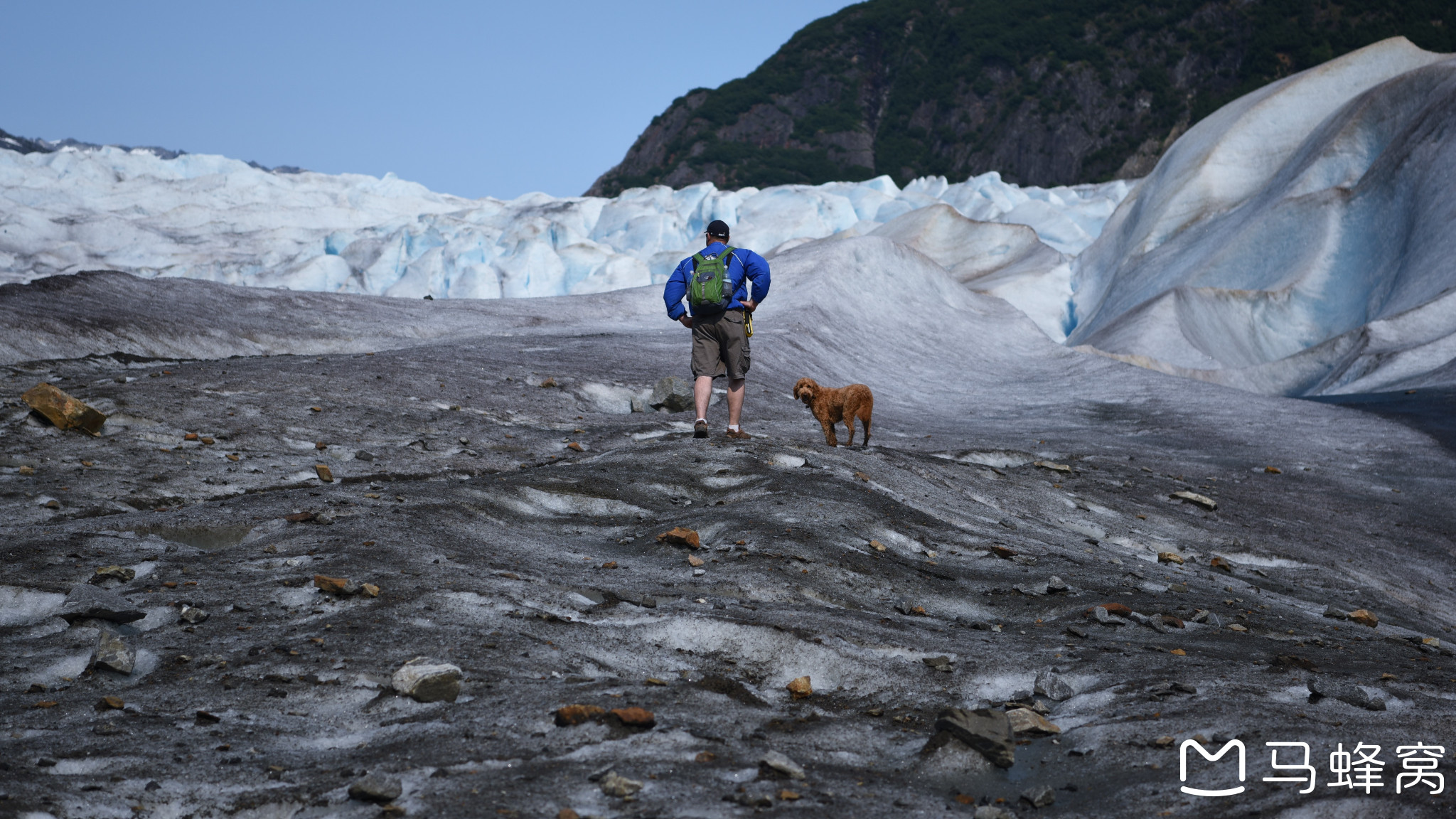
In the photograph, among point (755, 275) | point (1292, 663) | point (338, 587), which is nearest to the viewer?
point (1292, 663)

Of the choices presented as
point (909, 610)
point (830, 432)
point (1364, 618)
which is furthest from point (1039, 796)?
point (830, 432)

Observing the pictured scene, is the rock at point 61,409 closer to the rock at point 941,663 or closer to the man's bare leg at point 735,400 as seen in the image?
the man's bare leg at point 735,400

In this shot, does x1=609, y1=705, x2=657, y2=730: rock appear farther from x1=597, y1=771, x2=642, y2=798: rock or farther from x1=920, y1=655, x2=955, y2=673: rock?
x1=920, y1=655, x2=955, y2=673: rock

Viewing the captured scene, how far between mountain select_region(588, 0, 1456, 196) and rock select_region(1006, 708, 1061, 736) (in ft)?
272

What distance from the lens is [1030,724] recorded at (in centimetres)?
371

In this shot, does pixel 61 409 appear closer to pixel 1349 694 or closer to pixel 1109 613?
pixel 1109 613

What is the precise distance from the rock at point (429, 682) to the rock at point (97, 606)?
1357mm

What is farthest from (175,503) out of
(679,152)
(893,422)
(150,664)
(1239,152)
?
(679,152)

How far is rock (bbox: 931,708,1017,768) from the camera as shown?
11.1 ft

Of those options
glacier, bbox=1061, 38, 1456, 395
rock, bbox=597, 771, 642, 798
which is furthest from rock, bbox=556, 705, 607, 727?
→ glacier, bbox=1061, 38, 1456, 395

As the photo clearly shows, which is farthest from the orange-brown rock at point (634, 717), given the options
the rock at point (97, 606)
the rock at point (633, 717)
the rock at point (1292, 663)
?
the rock at point (1292, 663)

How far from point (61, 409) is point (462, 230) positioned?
42.7 m

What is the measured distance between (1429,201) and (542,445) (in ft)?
73.9

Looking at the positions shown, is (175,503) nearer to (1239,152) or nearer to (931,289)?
(931,289)
